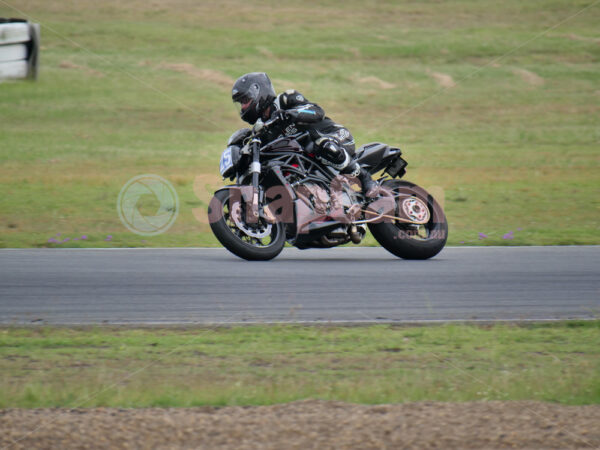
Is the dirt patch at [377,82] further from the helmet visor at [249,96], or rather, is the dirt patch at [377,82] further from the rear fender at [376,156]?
the helmet visor at [249,96]

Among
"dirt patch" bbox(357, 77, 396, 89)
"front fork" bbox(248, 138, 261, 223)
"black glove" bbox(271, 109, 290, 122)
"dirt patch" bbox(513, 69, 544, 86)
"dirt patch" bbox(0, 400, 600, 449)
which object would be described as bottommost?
"dirt patch" bbox(0, 400, 600, 449)

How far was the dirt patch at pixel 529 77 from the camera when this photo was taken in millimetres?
34906

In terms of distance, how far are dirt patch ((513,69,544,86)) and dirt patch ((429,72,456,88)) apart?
2.99 meters

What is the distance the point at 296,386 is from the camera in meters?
5.09

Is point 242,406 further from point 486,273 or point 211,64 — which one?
point 211,64

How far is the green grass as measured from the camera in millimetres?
14883

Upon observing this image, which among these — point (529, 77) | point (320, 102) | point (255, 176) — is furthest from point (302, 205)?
point (529, 77)

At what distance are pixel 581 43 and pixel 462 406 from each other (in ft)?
129

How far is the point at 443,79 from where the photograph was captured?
3481 centimetres

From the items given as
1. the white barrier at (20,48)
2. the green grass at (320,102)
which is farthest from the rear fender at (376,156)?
the white barrier at (20,48)

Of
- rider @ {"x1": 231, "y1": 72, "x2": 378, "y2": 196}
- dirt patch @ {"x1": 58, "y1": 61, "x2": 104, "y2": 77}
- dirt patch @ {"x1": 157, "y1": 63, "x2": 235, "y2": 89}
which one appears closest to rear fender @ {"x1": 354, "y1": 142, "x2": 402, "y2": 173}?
rider @ {"x1": 231, "y1": 72, "x2": 378, "y2": 196}

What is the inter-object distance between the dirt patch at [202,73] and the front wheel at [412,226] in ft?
78.0

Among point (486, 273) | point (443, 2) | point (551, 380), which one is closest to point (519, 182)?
point (486, 273)

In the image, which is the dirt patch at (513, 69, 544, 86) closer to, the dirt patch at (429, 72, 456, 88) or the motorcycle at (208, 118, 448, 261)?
the dirt patch at (429, 72, 456, 88)
